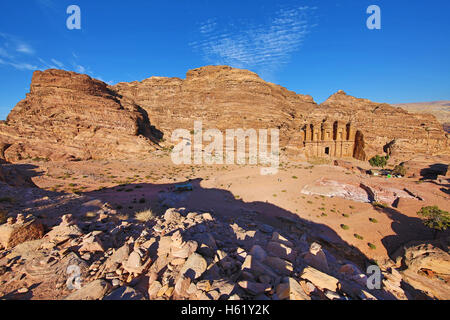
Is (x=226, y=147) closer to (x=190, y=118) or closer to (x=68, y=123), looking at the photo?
(x=190, y=118)

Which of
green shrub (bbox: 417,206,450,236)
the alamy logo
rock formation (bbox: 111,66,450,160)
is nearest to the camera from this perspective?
green shrub (bbox: 417,206,450,236)

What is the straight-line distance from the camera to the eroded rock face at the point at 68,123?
25.7 m

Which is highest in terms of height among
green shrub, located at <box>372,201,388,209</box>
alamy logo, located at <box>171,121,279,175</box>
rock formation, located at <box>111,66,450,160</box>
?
rock formation, located at <box>111,66,450,160</box>

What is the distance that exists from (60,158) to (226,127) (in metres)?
31.2

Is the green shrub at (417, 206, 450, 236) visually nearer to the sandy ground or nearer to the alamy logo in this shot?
the sandy ground

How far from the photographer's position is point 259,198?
15.7 meters

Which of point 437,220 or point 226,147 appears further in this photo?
point 226,147

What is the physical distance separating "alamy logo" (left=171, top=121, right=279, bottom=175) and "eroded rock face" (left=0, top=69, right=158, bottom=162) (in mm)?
8401

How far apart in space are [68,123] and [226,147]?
2973cm

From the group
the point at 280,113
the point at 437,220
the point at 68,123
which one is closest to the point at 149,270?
the point at 437,220

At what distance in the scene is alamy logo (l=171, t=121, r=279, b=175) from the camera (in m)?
32.8

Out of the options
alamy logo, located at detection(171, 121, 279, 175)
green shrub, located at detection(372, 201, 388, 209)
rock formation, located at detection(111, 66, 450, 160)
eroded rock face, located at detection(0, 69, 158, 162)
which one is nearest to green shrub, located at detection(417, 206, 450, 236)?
green shrub, located at detection(372, 201, 388, 209)

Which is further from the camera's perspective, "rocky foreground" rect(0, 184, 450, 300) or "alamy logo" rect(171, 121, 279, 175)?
"alamy logo" rect(171, 121, 279, 175)

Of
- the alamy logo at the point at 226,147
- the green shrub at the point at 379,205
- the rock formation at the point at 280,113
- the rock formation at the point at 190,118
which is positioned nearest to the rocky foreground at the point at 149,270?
the green shrub at the point at 379,205
